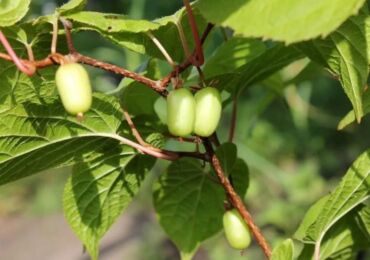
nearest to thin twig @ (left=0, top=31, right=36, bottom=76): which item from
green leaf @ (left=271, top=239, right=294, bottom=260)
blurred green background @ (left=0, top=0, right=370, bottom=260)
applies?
green leaf @ (left=271, top=239, right=294, bottom=260)

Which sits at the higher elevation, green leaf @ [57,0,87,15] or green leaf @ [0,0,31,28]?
green leaf @ [57,0,87,15]

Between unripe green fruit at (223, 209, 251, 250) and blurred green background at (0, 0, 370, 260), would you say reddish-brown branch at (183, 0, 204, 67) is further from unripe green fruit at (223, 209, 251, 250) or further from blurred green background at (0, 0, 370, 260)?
blurred green background at (0, 0, 370, 260)

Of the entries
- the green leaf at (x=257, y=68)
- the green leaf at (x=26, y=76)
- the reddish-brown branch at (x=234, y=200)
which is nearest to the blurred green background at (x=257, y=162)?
the green leaf at (x=257, y=68)

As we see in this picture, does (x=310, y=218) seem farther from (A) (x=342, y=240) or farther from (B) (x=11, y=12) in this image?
(B) (x=11, y=12)

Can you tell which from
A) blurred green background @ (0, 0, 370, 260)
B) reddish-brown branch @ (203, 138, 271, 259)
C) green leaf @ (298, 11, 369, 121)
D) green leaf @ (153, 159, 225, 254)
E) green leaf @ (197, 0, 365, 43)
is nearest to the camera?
green leaf @ (197, 0, 365, 43)

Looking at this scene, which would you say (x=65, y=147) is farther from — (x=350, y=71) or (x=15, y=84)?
(x=350, y=71)

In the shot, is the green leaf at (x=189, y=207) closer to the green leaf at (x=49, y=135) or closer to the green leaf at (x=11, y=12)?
the green leaf at (x=49, y=135)

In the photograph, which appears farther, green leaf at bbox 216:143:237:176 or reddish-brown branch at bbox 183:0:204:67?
green leaf at bbox 216:143:237:176

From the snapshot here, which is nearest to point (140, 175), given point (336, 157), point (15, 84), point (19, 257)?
point (15, 84)
